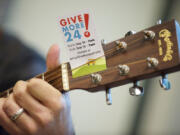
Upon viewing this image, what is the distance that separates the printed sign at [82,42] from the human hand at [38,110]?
0.11m

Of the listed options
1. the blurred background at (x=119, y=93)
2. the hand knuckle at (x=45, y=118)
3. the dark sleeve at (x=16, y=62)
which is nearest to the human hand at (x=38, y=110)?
the hand knuckle at (x=45, y=118)

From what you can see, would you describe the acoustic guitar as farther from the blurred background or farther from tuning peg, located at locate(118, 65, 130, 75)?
the blurred background

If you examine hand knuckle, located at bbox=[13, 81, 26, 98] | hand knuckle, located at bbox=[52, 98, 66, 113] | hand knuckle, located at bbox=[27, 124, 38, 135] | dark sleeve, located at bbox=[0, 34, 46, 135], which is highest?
dark sleeve, located at bbox=[0, 34, 46, 135]

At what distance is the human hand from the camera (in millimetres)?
621

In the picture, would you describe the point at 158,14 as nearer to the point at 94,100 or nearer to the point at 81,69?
the point at 94,100

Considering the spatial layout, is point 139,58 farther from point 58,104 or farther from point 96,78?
point 58,104

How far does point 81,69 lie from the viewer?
611mm

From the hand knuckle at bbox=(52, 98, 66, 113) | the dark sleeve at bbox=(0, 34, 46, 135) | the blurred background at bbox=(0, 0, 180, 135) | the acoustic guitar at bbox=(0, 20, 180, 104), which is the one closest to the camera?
the acoustic guitar at bbox=(0, 20, 180, 104)

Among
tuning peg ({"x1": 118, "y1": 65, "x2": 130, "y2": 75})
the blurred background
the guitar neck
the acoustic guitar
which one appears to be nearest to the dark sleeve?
the blurred background

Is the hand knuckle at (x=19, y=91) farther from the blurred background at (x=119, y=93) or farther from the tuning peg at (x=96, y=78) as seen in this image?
the blurred background at (x=119, y=93)

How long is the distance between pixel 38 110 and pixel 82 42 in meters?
0.22

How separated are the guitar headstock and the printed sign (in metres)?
0.03

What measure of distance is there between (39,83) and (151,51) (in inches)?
12.1

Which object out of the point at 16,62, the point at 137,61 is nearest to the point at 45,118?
the point at 137,61
